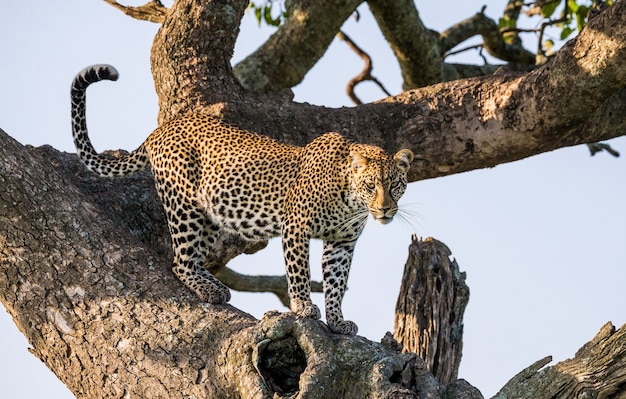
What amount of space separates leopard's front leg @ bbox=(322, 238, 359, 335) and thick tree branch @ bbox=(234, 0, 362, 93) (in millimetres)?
3735

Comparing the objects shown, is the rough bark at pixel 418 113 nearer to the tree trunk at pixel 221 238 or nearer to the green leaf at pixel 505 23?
the tree trunk at pixel 221 238

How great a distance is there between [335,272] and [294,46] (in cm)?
417

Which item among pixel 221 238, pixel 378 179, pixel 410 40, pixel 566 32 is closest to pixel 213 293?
pixel 221 238

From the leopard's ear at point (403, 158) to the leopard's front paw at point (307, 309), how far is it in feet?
4.66

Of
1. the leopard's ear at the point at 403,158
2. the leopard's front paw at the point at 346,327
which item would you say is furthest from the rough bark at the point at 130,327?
the leopard's ear at the point at 403,158

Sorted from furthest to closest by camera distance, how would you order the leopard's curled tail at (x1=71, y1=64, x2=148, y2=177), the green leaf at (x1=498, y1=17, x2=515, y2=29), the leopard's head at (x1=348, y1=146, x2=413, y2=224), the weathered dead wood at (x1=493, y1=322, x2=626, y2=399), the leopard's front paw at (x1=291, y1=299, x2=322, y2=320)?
the green leaf at (x1=498, y1=17, x2=515, y2=29)
the leopard's curled tail at (x1=71, y1=64, x2=148, y2=177)
the leopard's head at (x1=348, y1=146, x2=413, y2=224)
the leopard's front paw at (x1=291, y1=299, x2=322, y2=320)
the weathered dead wood at (x1=493, y1=322, x2=626, y2=399)

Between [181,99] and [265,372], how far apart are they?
4.25m

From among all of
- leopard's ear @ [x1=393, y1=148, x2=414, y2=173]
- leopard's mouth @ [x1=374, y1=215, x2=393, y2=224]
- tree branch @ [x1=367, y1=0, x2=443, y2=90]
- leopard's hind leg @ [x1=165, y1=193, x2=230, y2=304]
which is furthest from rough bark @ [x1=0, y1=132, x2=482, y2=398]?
tree branch @ [x1=367, y1=0, x2=443, y2=90]

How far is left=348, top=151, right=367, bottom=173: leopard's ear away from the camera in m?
8.99

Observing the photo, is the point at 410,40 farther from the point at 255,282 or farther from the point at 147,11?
the point at 255,282

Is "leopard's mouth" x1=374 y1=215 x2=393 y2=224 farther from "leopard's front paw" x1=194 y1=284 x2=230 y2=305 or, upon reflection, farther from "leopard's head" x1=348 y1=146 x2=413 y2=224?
"leopard's front paw" x1=194 y1=284 x2=230 y2=305

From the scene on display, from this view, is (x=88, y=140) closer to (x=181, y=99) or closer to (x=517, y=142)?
(x=181, y=99)

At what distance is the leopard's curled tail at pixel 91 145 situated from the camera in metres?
9.82

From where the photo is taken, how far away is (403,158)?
925cm
